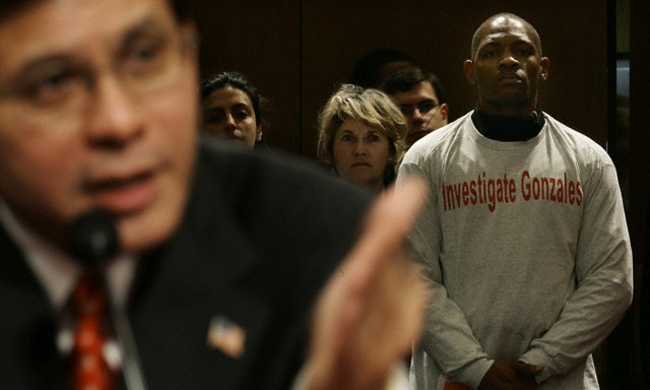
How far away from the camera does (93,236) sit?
1.62ft

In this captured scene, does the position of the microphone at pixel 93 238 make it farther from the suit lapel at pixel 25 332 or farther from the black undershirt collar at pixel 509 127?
the black undershirt collar at pixel 509 127

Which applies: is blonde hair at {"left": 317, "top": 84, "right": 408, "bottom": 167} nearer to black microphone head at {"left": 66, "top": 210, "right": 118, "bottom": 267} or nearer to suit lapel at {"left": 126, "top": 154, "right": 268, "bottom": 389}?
suit lapel at {"left": 126, "top": 154, "right": 268, "bottom": 389}

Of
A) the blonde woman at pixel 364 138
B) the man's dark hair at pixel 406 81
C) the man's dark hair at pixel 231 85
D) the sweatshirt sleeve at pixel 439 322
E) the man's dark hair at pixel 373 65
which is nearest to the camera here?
the sweatshirt sleeve at pixel 439 322

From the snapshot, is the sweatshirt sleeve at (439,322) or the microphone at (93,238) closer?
the microphone at (93,238)

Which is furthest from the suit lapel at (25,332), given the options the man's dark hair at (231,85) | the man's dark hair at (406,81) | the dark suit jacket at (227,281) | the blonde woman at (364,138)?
the man's dark hair at (406,81)

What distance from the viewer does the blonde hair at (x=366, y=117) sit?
234 centimetres

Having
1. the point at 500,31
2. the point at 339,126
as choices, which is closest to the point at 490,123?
the point at 500,31

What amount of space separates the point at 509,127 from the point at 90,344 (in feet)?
5.49

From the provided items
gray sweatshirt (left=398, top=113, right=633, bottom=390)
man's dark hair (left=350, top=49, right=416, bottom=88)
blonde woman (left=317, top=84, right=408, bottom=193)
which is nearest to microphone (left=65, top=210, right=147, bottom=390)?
gray sweatshirt (left=398, top=113, right=633, bottom=390)

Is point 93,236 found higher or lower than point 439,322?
higher

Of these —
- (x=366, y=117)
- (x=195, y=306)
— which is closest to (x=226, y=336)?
(x=195, y=306)

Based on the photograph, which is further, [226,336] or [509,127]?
[509,127]

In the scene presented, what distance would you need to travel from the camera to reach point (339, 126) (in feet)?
7.84

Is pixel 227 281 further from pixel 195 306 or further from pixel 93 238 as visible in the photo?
pixel 93 238
